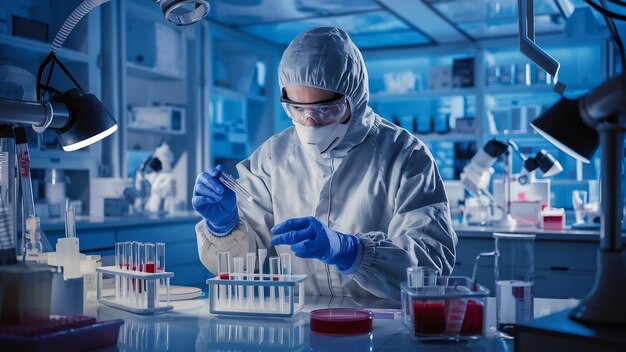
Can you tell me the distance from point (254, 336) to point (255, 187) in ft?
3.11

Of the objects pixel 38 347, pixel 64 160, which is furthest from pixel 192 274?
pixel 38 347

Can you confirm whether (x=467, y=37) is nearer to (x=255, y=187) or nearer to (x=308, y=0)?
(x=308, y=0)

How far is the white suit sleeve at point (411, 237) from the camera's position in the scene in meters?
1.55

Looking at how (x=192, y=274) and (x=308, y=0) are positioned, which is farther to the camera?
(x=308, y=0)

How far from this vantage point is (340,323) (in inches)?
47.0

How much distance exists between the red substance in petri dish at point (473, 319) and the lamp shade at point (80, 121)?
2.80ft

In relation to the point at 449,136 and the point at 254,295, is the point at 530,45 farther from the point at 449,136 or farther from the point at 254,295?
the point at 449,136

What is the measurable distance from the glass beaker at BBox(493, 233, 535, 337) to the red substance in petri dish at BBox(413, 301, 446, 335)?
5.6 inches

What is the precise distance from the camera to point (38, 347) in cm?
98

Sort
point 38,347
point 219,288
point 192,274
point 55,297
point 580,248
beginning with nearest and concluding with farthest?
point 38,347 → point 55,297 → point 219,288 → point 580,248 → point 192,274

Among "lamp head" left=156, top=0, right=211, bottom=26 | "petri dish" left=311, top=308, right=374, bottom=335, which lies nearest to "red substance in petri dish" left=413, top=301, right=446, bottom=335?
"petri dish" left=311, top=308, right=374, bottom=335

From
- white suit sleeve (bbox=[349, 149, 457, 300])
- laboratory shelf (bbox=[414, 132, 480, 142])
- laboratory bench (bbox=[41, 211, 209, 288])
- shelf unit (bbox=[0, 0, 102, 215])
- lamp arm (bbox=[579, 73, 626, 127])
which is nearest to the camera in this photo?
lamp arm (bbox=[579, 73, 626, 127])

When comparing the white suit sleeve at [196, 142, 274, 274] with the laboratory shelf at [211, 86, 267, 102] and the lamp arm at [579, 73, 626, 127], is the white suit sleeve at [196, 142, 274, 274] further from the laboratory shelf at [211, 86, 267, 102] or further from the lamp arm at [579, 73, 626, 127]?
the laboratory shelf at [211, 86, 267, 102]

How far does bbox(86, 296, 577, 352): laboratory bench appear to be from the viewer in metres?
1.10
